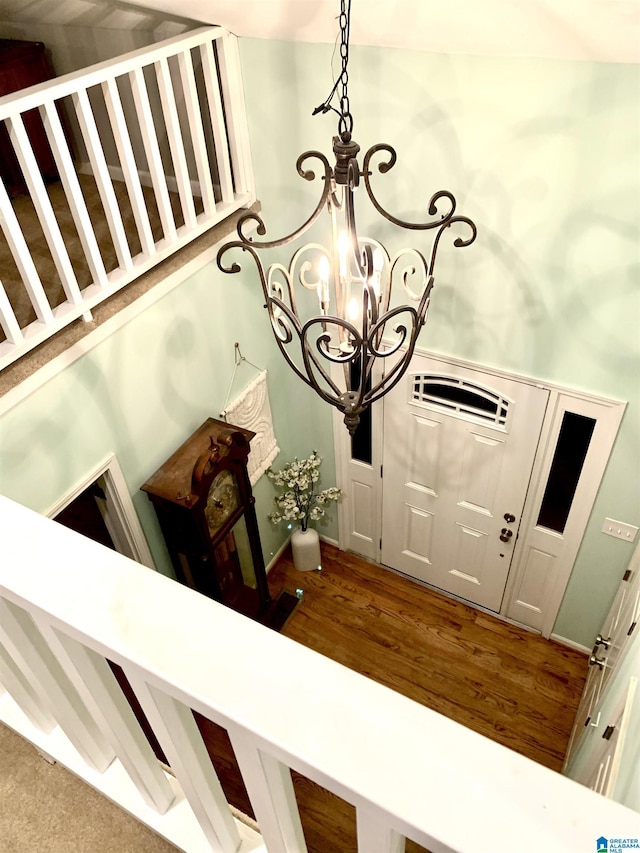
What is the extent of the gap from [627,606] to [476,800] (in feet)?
10.5

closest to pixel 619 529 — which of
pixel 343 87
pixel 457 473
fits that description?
pixel 457 473

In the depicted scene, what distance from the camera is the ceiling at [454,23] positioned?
221 centimetres

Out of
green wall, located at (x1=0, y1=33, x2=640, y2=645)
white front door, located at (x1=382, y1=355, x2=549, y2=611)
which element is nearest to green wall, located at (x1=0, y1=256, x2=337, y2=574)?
green wall, located at (x1=0, y1=33, x2=640, y2=645)

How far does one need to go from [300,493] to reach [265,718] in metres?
4.20

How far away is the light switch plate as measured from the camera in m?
3.76

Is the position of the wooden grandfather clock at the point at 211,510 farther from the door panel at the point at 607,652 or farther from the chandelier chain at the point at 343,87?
the door panel at the point at 607,652

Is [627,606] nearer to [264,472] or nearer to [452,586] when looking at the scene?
[452,586]

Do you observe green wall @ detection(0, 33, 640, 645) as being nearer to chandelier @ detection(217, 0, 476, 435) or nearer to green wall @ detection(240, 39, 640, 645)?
green wall @ detection(240, 39, 640, 645)

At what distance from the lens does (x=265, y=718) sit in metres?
0.63

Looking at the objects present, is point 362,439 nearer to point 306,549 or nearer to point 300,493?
point 300,493

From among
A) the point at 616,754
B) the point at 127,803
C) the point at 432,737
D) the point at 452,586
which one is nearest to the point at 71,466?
the point at 127,803

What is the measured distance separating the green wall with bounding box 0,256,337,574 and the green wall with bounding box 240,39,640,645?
25.7 inches

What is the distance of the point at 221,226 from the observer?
3.53m

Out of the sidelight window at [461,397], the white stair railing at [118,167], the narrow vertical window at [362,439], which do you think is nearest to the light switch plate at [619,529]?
the sidelight window at [461,397]
